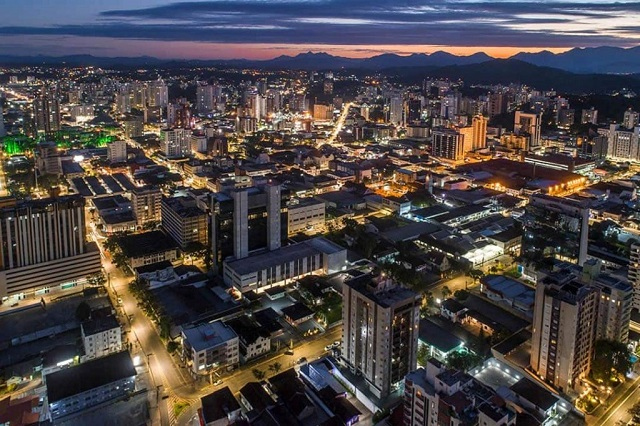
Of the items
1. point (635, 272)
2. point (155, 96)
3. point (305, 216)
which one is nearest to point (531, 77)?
point (155, 96)

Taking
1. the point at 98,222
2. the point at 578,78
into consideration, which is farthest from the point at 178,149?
the point at 578,78

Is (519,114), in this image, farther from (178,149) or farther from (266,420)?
(266,420)

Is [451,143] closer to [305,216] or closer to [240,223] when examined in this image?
[305,216]

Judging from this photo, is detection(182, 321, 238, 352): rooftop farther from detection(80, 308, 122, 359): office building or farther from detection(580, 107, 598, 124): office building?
detection(580, 107, 598, 124): office building

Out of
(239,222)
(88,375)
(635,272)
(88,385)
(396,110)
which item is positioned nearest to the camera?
(88,385)

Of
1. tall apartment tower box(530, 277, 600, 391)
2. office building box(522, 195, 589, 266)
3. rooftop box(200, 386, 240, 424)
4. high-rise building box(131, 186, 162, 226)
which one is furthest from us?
high-rise building box(131, 186, 162, 226)

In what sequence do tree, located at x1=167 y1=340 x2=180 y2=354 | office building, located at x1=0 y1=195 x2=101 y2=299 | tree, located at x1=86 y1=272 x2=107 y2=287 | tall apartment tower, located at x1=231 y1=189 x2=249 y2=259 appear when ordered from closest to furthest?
tree, located at x1=167 y1=340 x2=180 y2=354 → office building, located at x1=0 y1=195 x2=101 y2=299 → tree, located at x1=86 y1=272 x2=107 y2=287 → tall apartment tower, located at x1=231 y1=189 x2=249 y2=259

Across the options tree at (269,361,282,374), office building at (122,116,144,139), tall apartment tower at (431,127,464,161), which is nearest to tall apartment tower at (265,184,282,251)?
tree at (269,361,282,374)
